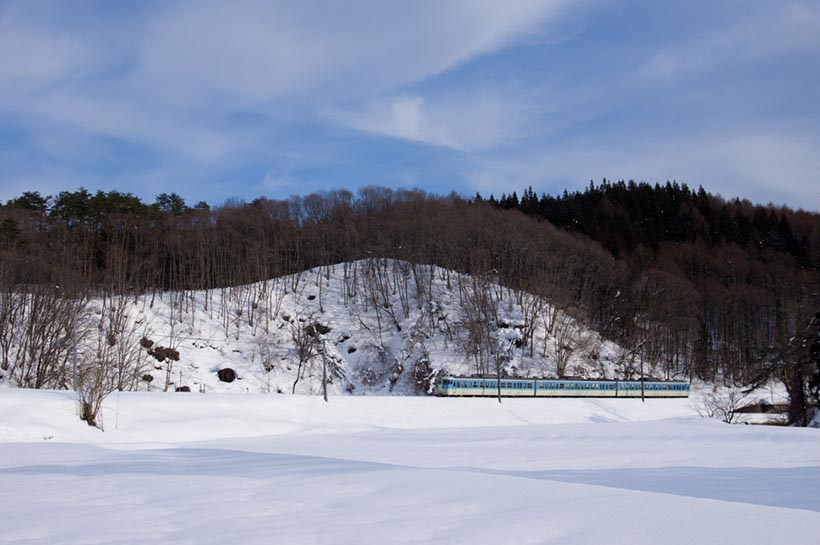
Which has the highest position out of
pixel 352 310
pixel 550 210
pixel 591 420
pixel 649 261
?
pixel 550 210

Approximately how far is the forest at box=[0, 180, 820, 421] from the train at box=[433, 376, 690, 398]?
5.05 metres

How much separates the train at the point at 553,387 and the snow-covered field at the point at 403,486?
20.4 meters

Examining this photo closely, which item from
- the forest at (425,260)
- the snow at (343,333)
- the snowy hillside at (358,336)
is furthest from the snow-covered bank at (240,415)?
the forest at (425,260)

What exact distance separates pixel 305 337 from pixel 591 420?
89.3 feet

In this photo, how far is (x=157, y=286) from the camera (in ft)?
234

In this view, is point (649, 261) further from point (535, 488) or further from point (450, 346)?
point (535, 488)

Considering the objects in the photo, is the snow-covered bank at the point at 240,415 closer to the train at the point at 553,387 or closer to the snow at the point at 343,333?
the train at the point at 553,387

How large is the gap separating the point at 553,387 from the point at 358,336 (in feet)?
75.9

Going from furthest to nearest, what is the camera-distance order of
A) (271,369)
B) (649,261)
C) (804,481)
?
(649,261) < (271,369) < (804,481)

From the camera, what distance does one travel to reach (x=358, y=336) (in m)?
65.7

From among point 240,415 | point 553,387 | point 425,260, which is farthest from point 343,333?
point 240,415

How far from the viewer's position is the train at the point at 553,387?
45.3m

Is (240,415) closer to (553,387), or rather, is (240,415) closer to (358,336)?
(553,387)

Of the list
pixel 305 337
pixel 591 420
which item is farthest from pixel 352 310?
pixel 591 420
